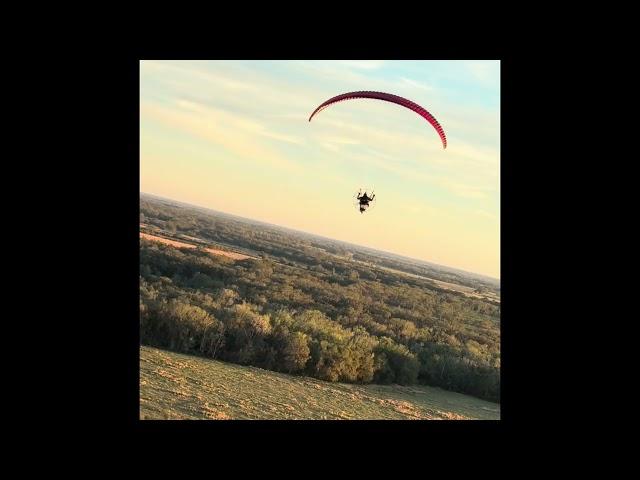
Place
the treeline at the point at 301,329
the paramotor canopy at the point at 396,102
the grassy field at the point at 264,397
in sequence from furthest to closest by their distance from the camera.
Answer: the treeline at the point at 301,329 < the grassy field at the point at 264,397 < the paramotor canopy at the point at 396,102

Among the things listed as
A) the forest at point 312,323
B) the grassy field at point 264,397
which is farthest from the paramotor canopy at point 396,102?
the forest at point 312,323

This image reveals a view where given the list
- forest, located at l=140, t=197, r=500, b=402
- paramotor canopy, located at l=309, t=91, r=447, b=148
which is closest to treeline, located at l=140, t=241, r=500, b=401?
forest, located at l=140, t=197, r=500, b=402

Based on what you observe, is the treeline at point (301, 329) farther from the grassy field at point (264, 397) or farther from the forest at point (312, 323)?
the grassy field at point (264, 397)

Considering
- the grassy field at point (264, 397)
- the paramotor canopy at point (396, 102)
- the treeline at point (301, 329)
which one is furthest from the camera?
the treeline at point (301, 329)

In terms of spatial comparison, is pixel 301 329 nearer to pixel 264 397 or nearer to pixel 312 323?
pixel 312 323
